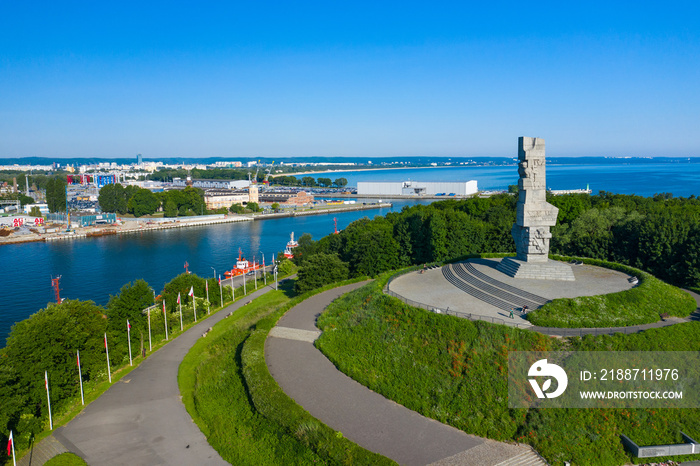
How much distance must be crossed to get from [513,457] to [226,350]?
1556 cm

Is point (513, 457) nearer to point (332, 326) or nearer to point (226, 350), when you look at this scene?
point (332, 326)

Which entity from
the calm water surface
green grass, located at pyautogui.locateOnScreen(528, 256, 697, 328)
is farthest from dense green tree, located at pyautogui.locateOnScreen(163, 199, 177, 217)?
green grass, located at pyautogui.locateOnScreen(528, 256, 697, 328)

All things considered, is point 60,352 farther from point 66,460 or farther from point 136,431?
point 66,460

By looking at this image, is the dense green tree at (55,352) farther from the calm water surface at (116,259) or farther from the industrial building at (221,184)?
the industrial building at (221,184)

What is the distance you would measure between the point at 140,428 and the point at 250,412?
4399 mm

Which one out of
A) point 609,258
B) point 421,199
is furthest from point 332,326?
point 421,199

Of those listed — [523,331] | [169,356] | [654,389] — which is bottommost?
[169,356]

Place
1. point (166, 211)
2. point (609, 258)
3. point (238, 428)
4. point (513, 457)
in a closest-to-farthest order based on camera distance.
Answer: point (513, 457), point (238, 428), point (609, 258), point (166, 211)

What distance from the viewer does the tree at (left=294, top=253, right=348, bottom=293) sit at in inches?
1438

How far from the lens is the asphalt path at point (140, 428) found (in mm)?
17469

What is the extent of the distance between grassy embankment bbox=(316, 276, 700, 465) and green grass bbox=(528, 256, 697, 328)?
1.28 metres

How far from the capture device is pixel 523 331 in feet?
68.0

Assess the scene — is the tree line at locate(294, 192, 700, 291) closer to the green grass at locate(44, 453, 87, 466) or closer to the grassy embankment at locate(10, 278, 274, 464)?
the grassy embankment at locate(10, 278, 274, 464)

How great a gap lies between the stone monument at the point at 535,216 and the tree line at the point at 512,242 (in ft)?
34.7
